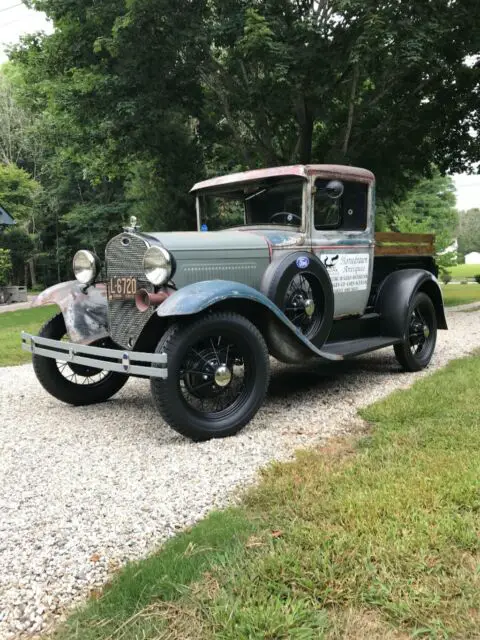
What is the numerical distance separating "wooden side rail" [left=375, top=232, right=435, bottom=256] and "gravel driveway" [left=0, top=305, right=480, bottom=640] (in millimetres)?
1306

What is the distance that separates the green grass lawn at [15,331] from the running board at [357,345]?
15.1ft

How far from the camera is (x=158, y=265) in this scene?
3871 millimetres

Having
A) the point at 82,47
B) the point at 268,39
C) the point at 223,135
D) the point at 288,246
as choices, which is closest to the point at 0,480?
the point at 288,246

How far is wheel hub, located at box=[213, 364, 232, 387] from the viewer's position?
384 centimetres

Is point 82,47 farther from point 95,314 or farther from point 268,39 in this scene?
point 95,314

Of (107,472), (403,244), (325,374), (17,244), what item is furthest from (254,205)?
(17,244)

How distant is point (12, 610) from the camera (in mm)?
2057

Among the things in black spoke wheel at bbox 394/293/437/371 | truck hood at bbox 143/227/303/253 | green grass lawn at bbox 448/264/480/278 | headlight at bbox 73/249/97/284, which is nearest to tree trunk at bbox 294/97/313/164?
black spoke wheel at bbox 394/293/437/371

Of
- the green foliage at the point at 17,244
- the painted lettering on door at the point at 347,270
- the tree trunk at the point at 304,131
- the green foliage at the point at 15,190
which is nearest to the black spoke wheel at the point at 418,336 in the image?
the painted lettering on door at the point at 347,270

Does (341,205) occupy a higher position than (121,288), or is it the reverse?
(341,205)

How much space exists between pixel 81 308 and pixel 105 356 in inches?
34.2

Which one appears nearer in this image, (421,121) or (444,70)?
(444,70)

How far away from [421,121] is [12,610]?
484 inches

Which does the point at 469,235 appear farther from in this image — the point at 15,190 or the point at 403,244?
the point at 403,244
